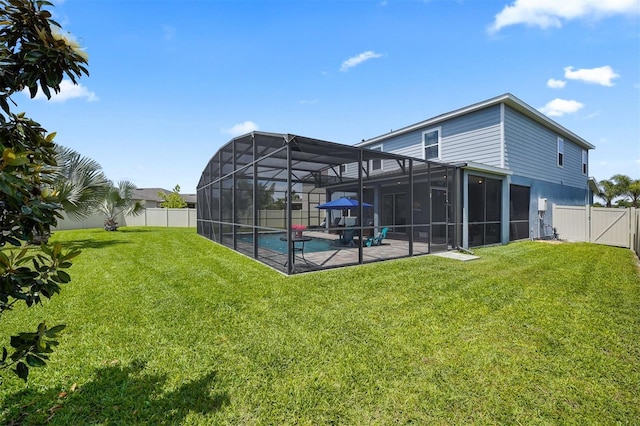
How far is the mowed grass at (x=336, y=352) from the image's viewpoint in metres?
2.21

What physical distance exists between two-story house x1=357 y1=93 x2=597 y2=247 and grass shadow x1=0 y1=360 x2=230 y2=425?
9.71 meters

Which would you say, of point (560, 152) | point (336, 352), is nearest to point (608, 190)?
point (560, 152)

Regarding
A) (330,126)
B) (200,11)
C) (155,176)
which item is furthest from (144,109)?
(155,176)

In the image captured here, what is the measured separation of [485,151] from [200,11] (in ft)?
35.6

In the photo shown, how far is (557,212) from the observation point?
12.9 meters

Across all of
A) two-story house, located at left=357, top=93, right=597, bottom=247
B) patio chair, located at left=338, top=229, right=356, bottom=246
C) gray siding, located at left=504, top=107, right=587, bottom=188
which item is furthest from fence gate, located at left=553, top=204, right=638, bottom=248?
patio chair, located at left=338, top=229, right=356, bottom=246

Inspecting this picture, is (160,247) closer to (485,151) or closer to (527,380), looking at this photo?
(527,380)

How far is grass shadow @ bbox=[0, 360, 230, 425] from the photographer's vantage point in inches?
82.7

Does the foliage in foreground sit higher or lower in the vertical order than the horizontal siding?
lower

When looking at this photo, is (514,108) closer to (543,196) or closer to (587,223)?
(543,196)

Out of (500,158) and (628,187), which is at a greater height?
(628,187)

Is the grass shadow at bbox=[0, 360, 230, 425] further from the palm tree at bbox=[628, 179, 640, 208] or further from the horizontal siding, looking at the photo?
the palm tree at bbox=[628, 179, 640, 208]

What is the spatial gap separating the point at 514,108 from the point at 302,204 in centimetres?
1006

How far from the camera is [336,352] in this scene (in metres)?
3.05
